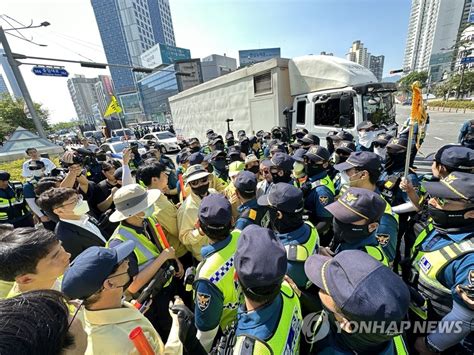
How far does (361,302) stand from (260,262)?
0.45 metres

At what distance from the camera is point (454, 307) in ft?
4.50

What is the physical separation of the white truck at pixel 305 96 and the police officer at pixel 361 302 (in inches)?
239

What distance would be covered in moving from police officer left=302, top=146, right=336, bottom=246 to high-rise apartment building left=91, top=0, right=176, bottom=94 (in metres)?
102

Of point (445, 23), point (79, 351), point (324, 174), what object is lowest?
point (324, 174)

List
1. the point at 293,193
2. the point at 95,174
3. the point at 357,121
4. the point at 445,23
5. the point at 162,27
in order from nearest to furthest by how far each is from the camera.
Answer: the point at 293,193 < the point at 95,174 < the point at 357,121 < the point at 445,23 < the point at 162,27

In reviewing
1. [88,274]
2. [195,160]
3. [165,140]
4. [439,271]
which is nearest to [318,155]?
[439,271]

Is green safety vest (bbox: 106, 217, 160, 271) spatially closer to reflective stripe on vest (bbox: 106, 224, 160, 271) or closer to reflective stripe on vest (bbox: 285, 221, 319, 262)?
reflective stripe on vest (bbox: 106, 224, 160, 271)

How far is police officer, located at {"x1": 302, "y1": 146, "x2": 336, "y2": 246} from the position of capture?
8.70 feet

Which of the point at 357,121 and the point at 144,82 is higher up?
the point at 144,82

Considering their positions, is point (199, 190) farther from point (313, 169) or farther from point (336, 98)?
point (336, 98)

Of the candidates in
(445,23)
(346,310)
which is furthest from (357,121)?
(445,23)

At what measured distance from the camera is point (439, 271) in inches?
58.2

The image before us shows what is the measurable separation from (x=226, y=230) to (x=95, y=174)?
211 inches

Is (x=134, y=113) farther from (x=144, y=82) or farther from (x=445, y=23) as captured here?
(x=445, y=23)
